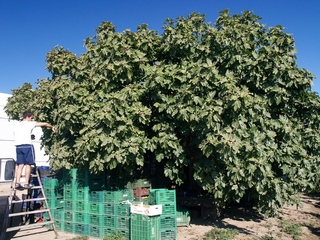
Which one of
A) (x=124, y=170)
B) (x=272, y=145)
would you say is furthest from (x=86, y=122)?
(x=272, y=145)

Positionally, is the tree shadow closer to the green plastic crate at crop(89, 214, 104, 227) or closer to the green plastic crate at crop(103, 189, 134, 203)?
the green plastic crate at crop(103, 189, 134, 203)

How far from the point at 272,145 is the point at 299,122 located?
126 cm

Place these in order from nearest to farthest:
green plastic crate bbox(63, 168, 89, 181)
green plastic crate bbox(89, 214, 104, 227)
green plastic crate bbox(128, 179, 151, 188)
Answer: green plastic crate bbox(89, 214, 104, 227)
green plastic crate bbox(63, 168, 89, 181)
green plastic crate bbox(128, 179, 151, 188)

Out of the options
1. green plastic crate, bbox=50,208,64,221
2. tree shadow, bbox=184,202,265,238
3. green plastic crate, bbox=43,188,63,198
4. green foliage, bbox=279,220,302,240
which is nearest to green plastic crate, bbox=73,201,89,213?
green plastic crate, bbox=50,208,64,221

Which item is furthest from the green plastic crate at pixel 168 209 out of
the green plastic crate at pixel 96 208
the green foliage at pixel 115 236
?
the green plastic crate at pixel 96 208

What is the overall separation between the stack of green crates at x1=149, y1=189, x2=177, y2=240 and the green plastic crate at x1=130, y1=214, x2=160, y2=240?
0.29m

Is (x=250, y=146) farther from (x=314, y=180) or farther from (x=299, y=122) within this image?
(x=314, y=180)

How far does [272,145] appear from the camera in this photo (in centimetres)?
753

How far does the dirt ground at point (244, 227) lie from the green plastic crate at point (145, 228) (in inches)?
38.0

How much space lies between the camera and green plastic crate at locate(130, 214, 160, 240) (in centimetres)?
652

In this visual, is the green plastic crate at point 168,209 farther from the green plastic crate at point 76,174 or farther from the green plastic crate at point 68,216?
the green plastic crate at point 68,216

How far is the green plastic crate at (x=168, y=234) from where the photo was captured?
6.86 m

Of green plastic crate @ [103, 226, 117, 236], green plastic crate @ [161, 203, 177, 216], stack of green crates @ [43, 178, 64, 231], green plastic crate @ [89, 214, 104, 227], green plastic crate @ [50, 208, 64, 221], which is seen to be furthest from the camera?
stack of green crates @ [43, 178, 64, 231]

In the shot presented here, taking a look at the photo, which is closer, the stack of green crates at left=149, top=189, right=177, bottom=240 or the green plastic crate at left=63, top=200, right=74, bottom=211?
the stack of green crates at left=149, top=189, right=177, bottom=240
